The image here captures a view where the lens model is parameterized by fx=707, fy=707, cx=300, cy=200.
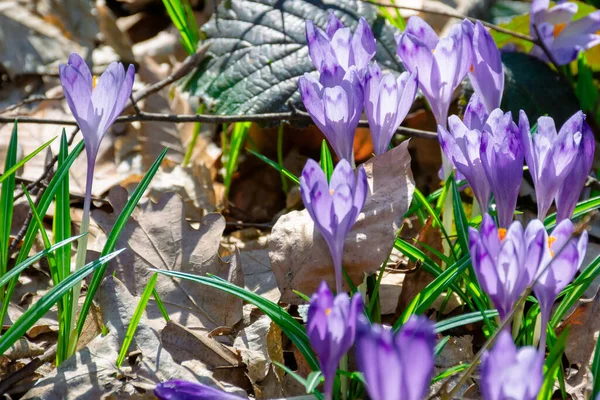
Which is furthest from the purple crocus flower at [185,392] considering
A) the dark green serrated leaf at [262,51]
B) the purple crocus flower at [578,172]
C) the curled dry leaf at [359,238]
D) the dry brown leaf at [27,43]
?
the dry brown leaf at [27,43]

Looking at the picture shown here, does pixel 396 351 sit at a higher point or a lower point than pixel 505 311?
higher

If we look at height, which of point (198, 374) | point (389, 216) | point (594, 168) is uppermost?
point (389, 216)

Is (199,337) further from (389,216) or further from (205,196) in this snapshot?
(205,196)

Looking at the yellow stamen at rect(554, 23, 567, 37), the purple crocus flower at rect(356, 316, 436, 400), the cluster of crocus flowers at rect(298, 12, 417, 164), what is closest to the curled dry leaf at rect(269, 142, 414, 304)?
the cluster of crocus flowers at rect(298, 12, 417, 164)

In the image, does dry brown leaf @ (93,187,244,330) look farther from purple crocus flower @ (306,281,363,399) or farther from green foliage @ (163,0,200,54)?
green foliage @ (163,0,200,54)

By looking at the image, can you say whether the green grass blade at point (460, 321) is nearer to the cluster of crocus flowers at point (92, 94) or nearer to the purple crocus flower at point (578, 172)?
the purple crocus flower at point (578, 172)

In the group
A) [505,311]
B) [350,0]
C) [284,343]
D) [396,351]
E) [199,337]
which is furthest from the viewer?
[350,0]

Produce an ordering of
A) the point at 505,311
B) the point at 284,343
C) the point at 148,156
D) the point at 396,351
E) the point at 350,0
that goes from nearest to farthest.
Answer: the point at 396,351 → the point at 505,311 → the point at 284,343 → the point at 350,0 → the point at 148,156

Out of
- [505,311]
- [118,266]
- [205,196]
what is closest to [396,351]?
[505,311]
